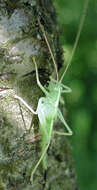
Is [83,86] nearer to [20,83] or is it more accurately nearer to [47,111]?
[47,111]

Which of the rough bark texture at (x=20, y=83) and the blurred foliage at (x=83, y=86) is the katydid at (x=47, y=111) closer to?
the rough bark texture at (x=20, y=83)

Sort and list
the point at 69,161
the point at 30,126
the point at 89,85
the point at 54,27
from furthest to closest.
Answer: the point at 89,85 → the point at 69,161 → the point at 54,27 → the point at 30,126

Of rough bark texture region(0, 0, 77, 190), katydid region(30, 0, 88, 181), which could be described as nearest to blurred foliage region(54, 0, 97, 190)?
katydid region(30, 0, 88, 181)

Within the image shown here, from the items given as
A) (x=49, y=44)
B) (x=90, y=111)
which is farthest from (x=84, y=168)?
(x=49, y=44)

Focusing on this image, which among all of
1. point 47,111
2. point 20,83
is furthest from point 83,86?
point 20,83

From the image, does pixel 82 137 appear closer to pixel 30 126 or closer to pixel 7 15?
pixel 30 126

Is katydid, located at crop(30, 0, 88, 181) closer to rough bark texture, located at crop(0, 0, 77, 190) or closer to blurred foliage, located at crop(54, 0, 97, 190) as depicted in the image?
rough bark texture, located at crop(0, 0, 77, 190)

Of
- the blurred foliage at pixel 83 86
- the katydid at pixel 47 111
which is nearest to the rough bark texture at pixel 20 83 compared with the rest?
the katydid at pixel 47 111
